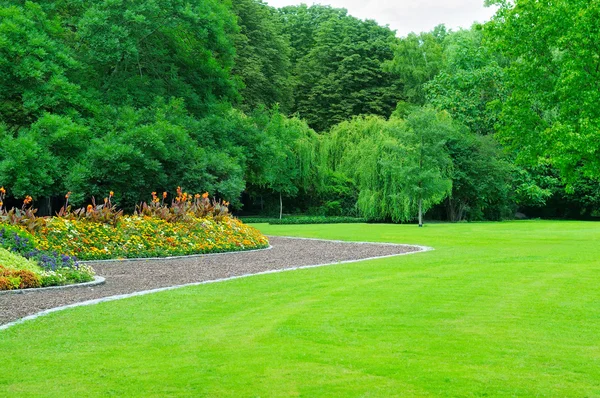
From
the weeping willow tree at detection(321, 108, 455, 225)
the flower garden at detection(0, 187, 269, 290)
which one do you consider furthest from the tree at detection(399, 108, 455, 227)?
the flower garden at detection(0, 187, 269, 290)

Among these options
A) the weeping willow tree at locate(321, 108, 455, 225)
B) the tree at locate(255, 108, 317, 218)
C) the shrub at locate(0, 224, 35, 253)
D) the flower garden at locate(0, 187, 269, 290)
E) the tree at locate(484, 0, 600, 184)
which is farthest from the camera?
the tree at locate(255, 108, 317, 218)

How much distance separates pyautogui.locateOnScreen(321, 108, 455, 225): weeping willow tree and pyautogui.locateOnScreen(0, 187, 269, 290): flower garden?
1568 centimetres

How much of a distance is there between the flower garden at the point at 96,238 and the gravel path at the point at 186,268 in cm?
51

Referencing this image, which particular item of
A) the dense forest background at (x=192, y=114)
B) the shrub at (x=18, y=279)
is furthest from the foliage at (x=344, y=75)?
the shrub at (x=18, y=279)

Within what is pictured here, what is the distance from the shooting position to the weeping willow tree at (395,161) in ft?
110

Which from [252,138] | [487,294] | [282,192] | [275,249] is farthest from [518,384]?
[282,192]

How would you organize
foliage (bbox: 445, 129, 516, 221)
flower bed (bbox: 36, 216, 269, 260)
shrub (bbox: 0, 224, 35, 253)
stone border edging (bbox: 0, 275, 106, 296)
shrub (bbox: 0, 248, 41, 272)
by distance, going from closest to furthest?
stone border edging (bbox: 0, 275, 106, 296) < shrub (bbox: 0, 248, 41, 272) < shrub (bbox: 0, 224, 35, 253) < flower bed (bbox: 36, 216, 269, 260) < foliage (bbox: 445, 129, 516, 221)

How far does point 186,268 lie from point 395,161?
22.1 metres

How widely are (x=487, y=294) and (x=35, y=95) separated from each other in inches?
626

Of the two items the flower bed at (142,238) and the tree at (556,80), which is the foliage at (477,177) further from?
the flower bed at (142,238)

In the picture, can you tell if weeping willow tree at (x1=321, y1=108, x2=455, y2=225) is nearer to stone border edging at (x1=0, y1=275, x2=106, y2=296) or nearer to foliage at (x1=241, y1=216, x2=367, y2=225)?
foliage at (x1=241, y1=216, x2=367, y2=225)

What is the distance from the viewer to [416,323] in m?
7.52

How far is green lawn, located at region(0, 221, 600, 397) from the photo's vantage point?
520cm

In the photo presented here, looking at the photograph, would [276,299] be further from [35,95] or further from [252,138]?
[252,138]
